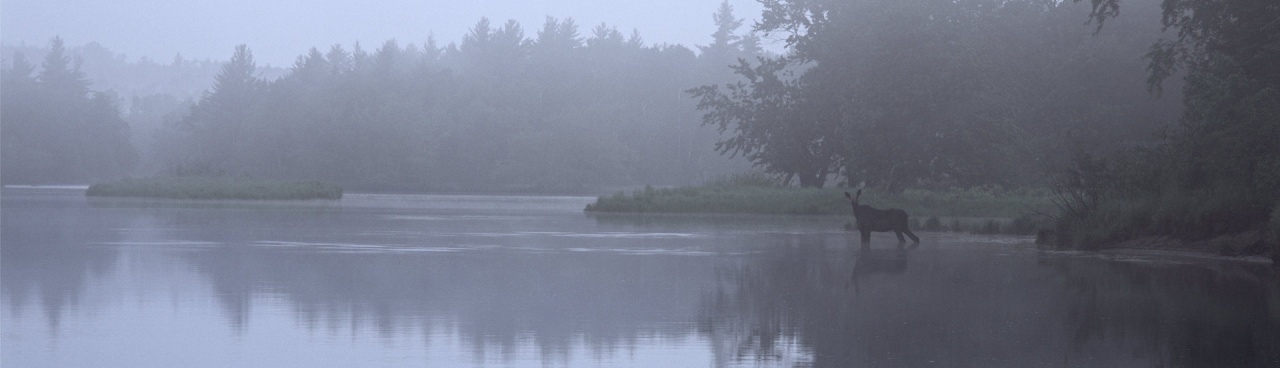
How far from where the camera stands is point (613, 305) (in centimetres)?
1233

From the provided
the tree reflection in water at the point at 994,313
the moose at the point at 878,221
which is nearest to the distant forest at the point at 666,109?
the moose at the point at 878,221

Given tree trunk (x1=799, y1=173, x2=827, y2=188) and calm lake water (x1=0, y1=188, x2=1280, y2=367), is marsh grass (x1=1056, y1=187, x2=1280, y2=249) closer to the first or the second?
calm lake water (x1=0, y1=188, x2=1280, y2=367)

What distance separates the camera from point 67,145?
104 m

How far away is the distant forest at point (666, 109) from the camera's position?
137 ft

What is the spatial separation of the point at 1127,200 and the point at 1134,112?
1276 inches

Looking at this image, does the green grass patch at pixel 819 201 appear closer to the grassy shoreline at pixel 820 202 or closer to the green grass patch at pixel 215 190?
the grassy shoreline at pixel 820 202

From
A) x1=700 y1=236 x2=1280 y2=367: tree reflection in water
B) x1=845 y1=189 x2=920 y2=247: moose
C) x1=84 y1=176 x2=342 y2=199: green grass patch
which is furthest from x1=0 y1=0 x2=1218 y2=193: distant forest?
x1=700 y1=236 x2=1280 y2=367: tree reflection in water

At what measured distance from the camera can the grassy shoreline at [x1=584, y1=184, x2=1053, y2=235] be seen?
3803 cm

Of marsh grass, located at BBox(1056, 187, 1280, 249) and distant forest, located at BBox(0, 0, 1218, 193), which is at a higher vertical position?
distant forest, located at BBox(0, 0, 1218, 193)

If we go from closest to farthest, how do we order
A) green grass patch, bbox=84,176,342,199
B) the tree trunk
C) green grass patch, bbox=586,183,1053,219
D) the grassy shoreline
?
the grassy shoreline < green grass patch, bbox=586,183,1053,219 < the tree trunk < green grass patch, bbox=84,176,342,199

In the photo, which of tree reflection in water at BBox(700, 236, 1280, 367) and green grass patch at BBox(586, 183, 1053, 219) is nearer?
tree reflection in water at BBox(700, 236, 1280, 367)

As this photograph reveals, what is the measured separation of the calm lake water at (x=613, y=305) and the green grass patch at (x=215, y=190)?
3187 cm

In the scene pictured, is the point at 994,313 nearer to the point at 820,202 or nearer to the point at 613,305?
the point at 613,305

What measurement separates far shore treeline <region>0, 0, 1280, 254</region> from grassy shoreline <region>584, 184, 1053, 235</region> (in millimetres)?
919
